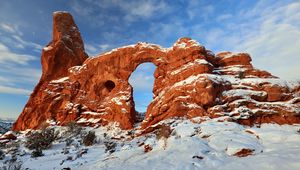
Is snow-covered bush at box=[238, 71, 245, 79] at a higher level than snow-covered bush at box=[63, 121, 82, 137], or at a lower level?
higher

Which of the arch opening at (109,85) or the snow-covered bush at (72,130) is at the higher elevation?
the arch opening at (109,85)

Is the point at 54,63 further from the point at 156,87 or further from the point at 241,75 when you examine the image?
the point at 241,75

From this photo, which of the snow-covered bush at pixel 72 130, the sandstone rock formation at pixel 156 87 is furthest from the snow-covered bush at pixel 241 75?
the snow-covered bush at pixel 72 130

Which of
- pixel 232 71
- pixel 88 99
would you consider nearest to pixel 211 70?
pixel 232 71

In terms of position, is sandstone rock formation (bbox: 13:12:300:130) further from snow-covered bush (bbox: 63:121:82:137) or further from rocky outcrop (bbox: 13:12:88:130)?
snow-covered bush (bbox: 63:121:82:137)

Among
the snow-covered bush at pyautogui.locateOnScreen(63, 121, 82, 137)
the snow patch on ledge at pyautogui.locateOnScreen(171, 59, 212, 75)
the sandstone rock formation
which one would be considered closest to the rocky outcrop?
the sandstone rock formation

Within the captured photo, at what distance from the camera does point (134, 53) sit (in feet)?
131

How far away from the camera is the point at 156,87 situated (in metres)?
35.9

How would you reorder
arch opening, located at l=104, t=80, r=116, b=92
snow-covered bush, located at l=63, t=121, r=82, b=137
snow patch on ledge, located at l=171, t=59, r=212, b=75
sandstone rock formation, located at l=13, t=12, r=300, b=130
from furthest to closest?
arch opening, located at l=104, t=80, r=116, b=92 < snow-covered bush, located at l=63, t=121, r=82, b=137 < snow patch on ledge, located at l=171, t=59, r=212, b=75 < sandstone rock formation, located at l=13, t=12, r=300, b=130

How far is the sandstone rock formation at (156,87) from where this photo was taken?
24406 millimetres

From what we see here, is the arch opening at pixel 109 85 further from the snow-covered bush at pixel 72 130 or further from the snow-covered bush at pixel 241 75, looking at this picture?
the snow-covered bush at pixel 241 75

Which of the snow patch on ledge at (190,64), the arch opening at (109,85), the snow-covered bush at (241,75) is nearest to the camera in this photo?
the snow-covered bush at (241,75)

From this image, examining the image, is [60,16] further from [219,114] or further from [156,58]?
[219,114]

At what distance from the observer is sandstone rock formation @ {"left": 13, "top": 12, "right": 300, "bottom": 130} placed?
80.1 feet
